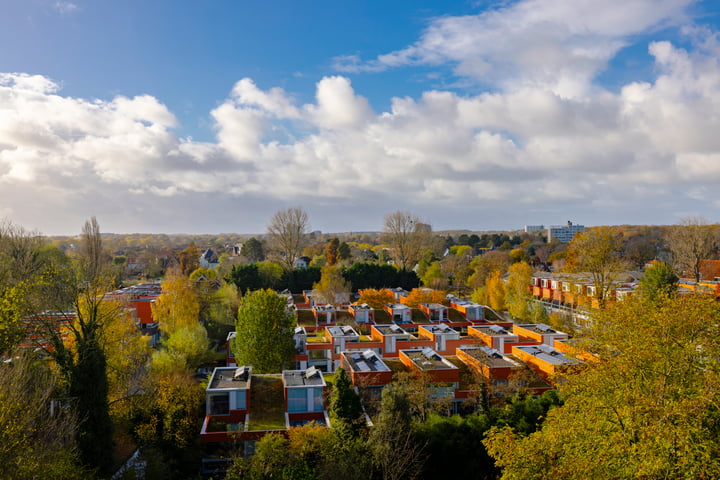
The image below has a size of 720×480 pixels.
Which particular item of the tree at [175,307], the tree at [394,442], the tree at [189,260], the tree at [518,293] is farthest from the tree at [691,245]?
the tree at [189,260]

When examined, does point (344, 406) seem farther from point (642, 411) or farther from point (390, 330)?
point (390, 330)

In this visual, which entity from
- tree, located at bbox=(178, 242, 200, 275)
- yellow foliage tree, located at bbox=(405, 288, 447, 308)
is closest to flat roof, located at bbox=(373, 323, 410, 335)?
yellow foliage tree, located at bbox=(405, 288, 447, 308)

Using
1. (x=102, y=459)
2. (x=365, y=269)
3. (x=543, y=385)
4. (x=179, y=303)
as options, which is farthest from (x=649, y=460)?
(x=365, y=269)

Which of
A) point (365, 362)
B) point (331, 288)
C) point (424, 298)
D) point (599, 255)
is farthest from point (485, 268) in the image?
point (365, 362)

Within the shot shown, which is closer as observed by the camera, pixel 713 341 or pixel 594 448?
pixel 594 448

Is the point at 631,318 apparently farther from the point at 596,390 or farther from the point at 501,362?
the point at 501,362

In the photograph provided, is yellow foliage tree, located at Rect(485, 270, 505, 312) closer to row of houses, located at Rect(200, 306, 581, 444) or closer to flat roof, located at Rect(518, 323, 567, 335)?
row of houses, located at Rect(200, 306, 581, 444)
